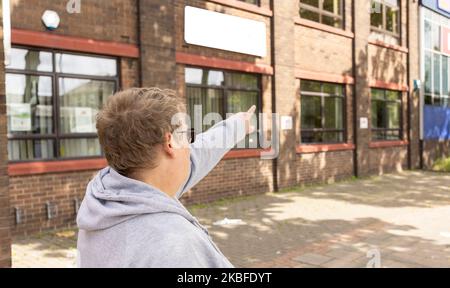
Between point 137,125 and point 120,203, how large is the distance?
0.22 m

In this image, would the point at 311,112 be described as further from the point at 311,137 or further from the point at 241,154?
the point at 241,154

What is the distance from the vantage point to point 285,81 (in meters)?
11.3

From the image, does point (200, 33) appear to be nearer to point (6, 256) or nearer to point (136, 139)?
point (6, 256)

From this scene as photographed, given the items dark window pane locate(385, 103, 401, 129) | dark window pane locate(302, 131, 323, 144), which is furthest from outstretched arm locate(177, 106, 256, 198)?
dark window pane locate(385, 103, 401, 129)

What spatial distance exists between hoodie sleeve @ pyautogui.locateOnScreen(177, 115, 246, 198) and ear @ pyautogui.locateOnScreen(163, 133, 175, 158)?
0.51 metres

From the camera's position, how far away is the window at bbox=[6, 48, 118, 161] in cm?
698

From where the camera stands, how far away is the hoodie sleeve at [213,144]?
1.81 metres

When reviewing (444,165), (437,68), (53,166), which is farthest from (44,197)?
(437,68)

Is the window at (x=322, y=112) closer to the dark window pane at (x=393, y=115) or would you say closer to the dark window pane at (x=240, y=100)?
the dark window pane at (x=240, y=100)

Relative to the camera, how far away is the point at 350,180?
43.8ft

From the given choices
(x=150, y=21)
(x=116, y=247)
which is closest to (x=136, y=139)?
(x=116, y=247)

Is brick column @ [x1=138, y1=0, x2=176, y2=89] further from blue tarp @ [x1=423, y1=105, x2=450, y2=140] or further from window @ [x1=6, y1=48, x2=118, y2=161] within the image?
blue tarp @ [x1=423, y1=105, x2=450, y2=140]

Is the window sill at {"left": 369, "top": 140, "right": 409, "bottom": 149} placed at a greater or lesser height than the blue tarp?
lesser

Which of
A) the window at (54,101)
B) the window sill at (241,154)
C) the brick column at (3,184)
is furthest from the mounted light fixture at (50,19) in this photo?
the window sill at (241,154)
